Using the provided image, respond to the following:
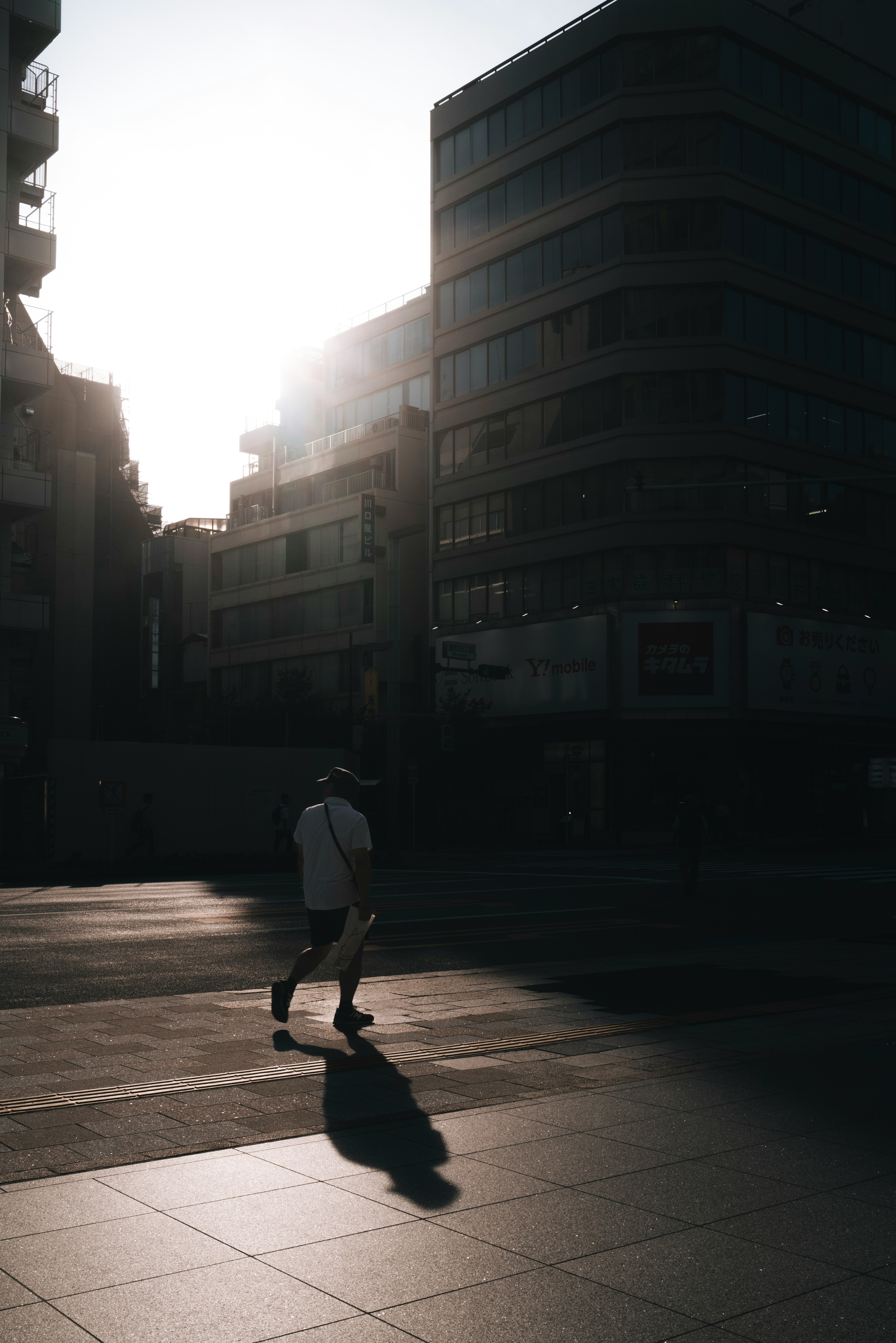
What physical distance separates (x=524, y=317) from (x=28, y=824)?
104 ft

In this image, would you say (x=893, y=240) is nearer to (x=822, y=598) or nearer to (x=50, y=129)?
(x=822, y=598)

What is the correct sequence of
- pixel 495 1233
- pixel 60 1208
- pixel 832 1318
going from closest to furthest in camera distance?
pixel 832 1318, pixel 495 1233, pixel 60 1208

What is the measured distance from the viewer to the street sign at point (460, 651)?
3494cm

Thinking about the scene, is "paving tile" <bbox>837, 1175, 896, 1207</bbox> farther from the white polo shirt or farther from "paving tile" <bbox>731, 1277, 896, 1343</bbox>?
the white polo shirt

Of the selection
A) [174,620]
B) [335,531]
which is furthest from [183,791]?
[174,620]

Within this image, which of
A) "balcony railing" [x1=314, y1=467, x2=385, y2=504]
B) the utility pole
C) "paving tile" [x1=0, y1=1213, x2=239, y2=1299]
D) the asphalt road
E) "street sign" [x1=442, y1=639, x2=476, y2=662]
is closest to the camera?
"paving tile" [x1=0, y1=1213, x2=239, y2=1299]

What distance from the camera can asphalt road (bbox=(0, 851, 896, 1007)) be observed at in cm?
1158

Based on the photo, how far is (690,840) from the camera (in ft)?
69.1

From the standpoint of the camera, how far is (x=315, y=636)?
63594 millimetres

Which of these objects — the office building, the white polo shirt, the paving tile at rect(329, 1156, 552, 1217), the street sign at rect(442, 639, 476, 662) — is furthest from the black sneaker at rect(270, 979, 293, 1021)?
the office building

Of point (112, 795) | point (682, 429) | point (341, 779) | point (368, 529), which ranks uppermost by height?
point (682, 429)

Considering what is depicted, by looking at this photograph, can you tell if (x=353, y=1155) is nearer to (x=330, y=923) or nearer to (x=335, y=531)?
(x=330, y=923)

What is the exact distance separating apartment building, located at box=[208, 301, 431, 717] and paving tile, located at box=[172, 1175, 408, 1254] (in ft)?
153

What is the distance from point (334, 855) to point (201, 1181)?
3893mm
